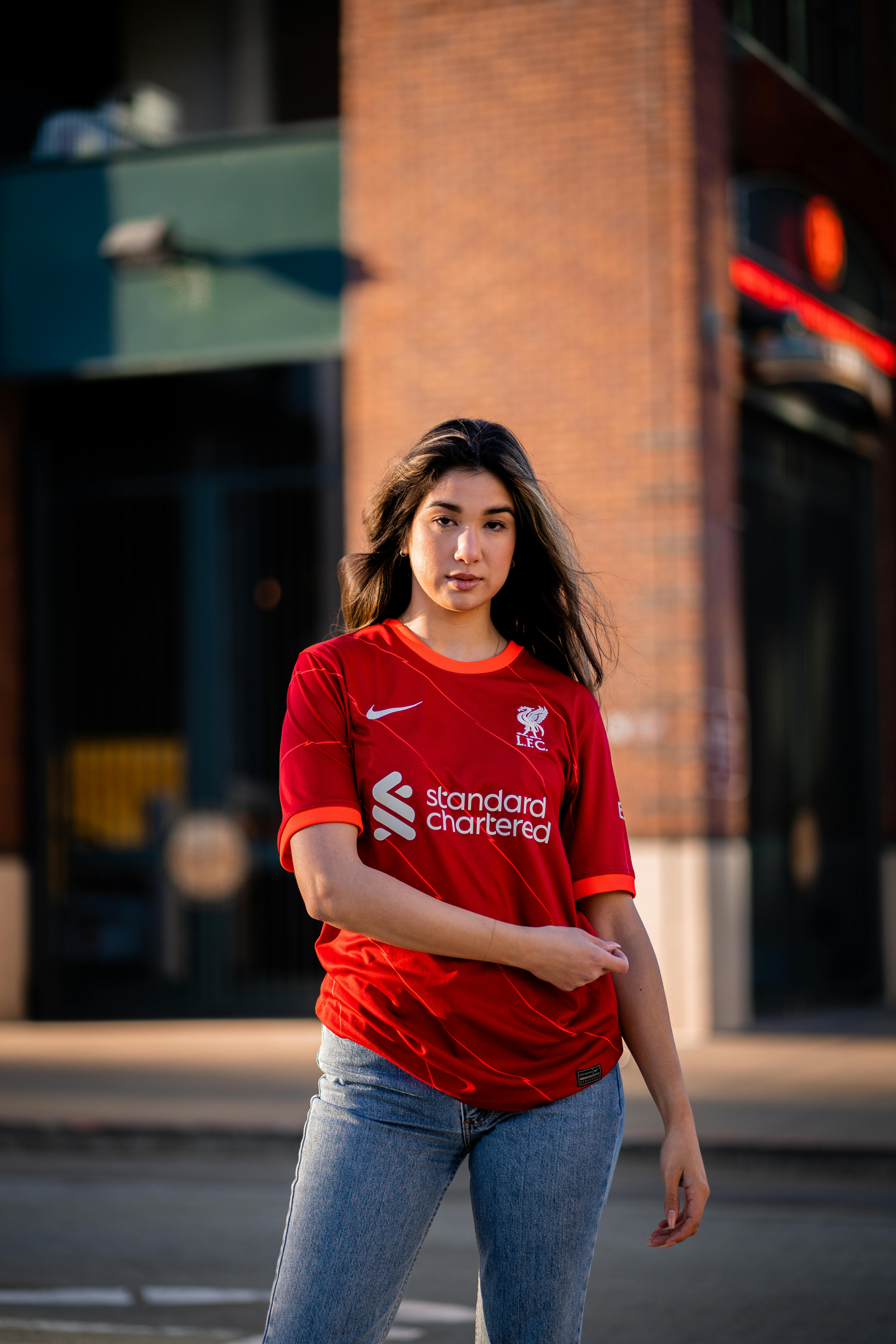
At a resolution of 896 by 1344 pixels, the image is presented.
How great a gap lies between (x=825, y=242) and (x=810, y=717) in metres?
3.91

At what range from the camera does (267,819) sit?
13961mm

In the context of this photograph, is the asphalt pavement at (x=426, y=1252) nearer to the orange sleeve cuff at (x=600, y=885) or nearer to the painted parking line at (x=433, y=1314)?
the painted parking line at (x=433, y=1314)

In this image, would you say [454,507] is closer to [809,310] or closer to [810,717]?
[809,310]

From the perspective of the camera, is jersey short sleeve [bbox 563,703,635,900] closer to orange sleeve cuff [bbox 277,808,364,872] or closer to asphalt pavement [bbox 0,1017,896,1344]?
orange sleeve cuff [bbox 277,808,364,872]

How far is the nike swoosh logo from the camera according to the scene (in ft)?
8.50

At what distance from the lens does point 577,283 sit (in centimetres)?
1245

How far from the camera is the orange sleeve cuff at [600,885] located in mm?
2660

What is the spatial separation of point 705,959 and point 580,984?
975 centimetres

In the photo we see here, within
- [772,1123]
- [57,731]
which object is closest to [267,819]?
[57,731]

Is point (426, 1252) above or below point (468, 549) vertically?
below

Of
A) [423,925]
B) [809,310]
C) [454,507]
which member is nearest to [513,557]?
[454,507]

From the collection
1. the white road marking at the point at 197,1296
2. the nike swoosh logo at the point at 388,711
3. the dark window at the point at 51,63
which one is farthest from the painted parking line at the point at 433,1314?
the dark window at the point at 51,63

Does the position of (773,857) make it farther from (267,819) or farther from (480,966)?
(480,966)

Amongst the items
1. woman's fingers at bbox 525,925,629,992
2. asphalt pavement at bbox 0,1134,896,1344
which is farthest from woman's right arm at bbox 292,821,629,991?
asphalt pavement at bbox 0,1134,896,1344
